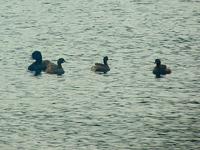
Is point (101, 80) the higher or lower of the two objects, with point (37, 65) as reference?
lower

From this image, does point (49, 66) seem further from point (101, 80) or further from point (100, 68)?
point (101, 80)

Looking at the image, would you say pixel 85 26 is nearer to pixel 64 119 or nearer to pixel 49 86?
pixel 49 86

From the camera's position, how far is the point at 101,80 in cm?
5975

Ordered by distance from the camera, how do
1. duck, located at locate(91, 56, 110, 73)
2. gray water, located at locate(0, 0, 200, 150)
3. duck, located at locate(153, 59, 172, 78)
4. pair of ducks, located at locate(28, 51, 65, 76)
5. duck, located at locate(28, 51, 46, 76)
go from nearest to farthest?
gray water, located at locate(0, 0, 200, 150), duck, located at locate(153, 59, 172, 78), duck, located at locate(91, 56, 110, 73), pair of ducks, located at locate(28, 51, 65, 76), duck, located at locate(28, 51, 46, 76)

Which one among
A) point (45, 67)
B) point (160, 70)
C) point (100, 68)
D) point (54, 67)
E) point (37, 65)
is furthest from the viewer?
point (45, 67)

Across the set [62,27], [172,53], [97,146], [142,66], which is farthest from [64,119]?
[62,27]

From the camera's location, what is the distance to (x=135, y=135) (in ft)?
151

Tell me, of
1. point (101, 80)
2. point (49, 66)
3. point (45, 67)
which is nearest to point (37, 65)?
point (49, 66)

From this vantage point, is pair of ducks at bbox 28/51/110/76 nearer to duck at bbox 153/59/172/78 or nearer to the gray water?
the gray water

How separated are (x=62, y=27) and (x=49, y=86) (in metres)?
22.8

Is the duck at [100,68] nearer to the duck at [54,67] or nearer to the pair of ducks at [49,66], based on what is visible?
the pair of ducks at [49,66]

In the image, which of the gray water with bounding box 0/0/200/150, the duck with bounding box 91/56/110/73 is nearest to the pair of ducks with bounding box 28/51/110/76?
the duck with bounding box 91/56/110/73

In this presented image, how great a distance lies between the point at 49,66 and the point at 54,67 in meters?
1.09

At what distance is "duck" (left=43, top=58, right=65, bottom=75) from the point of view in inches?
2430
